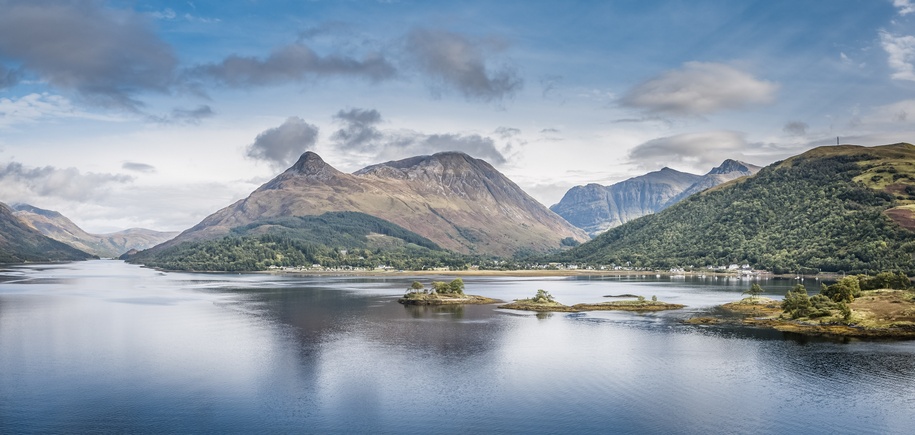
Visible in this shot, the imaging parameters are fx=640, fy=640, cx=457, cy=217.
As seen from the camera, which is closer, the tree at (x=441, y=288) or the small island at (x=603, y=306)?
the small island at (x=603, y=306)

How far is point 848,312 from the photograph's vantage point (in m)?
117

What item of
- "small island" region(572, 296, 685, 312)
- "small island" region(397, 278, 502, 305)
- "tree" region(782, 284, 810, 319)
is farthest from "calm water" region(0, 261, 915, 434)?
"small island" region(397, 278, 502, 305)

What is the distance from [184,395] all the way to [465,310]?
9491 cm

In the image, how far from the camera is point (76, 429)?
56.7 meters

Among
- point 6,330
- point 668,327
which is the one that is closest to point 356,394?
point 668,327

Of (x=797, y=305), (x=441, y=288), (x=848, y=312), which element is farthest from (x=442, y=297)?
(x=848, y=312)

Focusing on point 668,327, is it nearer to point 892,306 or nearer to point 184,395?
point 892,306

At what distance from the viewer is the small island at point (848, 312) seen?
111188 mm

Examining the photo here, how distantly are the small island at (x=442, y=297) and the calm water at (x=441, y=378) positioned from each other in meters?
40.8

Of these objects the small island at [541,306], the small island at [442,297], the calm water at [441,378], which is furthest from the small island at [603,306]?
the calm water at [441,378]

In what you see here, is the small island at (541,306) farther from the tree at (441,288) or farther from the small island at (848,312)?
the small island at (848,312)

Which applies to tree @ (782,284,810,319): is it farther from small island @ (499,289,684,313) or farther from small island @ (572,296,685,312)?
small island @ (499,289,684,313)

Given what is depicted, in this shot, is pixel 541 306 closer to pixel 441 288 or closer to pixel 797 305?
pixel 441 288

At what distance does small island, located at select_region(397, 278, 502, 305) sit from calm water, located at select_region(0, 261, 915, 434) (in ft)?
134
